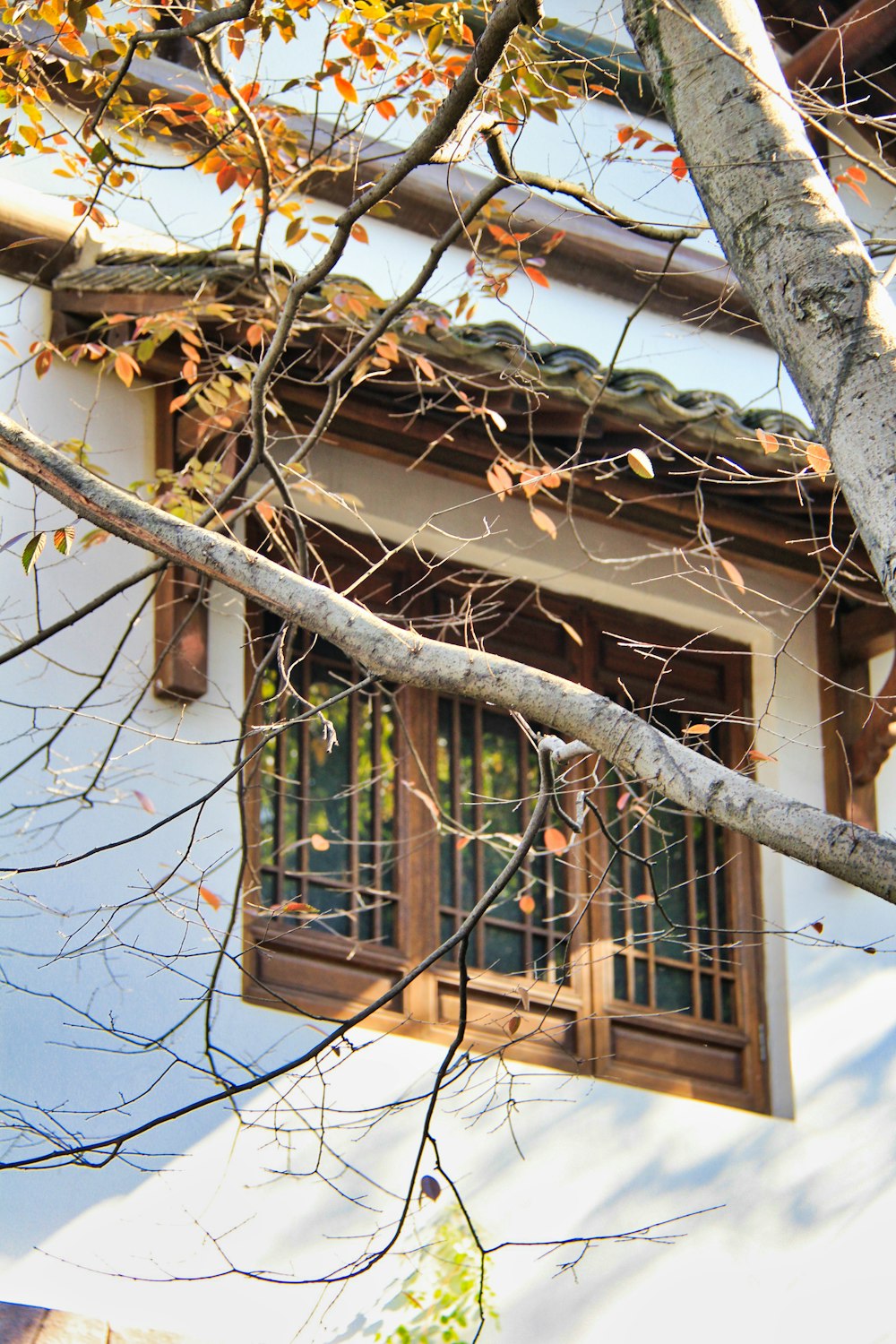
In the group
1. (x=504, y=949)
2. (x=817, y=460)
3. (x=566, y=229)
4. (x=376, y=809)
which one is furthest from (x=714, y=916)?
(x=817, y=460)

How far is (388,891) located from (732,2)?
3054 mm

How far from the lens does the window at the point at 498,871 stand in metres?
5.17

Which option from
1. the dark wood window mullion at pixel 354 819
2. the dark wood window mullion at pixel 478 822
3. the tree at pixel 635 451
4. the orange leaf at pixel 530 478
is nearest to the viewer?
the tree at pixel 635 451

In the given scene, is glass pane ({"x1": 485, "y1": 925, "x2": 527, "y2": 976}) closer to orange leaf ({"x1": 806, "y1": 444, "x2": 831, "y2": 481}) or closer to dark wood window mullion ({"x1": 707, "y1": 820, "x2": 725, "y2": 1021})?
dark wood window mullion ({"x1": 707, "y1": 820, "x2": 725, "y2": 1021})

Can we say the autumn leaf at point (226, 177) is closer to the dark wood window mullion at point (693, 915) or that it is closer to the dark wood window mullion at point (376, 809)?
the dark wood window mullion at point (376, 809)

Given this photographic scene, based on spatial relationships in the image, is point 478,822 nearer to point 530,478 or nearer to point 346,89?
point 530,478

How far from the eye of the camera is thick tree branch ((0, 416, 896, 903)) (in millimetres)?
2438

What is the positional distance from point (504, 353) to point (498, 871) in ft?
5.50

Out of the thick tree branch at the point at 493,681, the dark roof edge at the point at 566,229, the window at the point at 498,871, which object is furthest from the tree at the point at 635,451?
the dark roof edge at the point at 566,229

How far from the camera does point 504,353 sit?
5.06 m

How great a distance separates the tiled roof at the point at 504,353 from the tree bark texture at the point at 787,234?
1.55m

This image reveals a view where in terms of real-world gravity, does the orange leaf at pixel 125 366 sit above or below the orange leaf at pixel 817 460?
above

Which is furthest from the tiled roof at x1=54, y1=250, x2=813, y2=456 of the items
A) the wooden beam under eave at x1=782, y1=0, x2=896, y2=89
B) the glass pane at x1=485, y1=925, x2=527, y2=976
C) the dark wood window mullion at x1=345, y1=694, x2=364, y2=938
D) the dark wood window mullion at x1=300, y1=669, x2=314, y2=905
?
the wooden beam under eave at x1=782, y1=0, x2=896, y2=89

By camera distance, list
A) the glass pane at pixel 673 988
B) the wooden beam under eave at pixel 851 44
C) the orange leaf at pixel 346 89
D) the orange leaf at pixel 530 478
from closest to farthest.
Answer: the orange leaf at pixel 530 478 < the orange leaf at pixel 346 89 < the glass pane at pixel 673 988 < the wooden beam under eave at pixel 851 44
